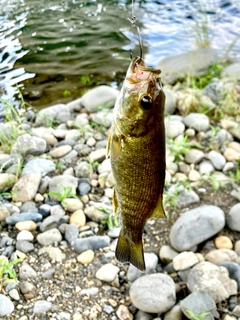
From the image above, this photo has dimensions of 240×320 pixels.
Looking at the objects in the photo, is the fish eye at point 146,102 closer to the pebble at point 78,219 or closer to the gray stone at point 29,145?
the pebble at point 78,219

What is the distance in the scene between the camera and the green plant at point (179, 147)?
486 cm

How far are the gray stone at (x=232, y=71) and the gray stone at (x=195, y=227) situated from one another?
342 cm

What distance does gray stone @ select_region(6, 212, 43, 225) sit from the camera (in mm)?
3918

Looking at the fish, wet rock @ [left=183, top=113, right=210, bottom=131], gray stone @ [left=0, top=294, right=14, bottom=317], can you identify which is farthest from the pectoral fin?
wet rock @ [left=183, top=113, right=210, bottom=131]

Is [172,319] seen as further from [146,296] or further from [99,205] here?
[99,205]

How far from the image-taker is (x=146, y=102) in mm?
1901

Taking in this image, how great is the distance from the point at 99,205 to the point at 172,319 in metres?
1.26

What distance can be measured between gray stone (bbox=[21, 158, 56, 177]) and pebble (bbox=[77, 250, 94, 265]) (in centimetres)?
112

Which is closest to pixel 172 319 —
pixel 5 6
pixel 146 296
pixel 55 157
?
pixel 146 296

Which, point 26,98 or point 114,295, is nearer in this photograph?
point 114,295

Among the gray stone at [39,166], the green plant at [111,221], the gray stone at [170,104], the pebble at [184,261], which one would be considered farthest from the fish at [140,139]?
the gray stone at [170,104]

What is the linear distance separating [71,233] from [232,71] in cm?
455

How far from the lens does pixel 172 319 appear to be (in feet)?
10.7

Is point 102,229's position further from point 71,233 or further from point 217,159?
point 217,159
